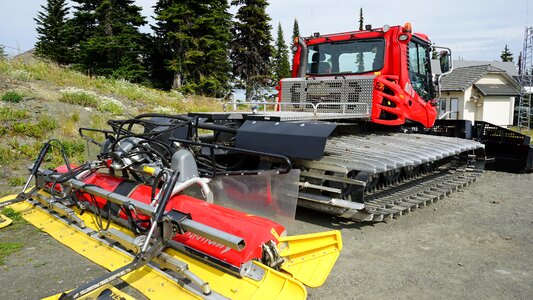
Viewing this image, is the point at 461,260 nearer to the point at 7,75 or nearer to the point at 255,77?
the point at 7,75

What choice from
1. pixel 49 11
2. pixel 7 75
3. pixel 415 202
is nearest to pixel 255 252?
pixel 415 202

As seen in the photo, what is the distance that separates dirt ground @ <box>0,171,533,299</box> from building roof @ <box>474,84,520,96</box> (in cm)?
3167

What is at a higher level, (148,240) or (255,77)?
(255,77)

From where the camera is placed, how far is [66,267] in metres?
3.57

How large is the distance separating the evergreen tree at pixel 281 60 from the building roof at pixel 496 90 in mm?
19368

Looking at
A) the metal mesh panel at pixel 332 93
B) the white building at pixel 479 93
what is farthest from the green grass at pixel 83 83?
the white building at pixel 479 93

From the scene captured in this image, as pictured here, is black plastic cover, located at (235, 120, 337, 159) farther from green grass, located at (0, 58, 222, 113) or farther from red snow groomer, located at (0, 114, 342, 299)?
green grass, located at (0, 58, 222, 113)

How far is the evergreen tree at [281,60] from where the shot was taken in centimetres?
4800

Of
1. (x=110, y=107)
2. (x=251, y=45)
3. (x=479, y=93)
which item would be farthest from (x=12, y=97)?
(x=479, y=93)

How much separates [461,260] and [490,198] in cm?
323

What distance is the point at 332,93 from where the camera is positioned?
677cm

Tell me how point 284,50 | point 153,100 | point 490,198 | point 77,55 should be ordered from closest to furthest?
point 490,198 < point 153,100 < point 77,55 < point 284,50

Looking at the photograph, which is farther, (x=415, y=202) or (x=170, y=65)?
(x=170, y=65)

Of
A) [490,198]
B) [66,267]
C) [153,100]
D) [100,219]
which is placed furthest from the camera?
[153,100]
